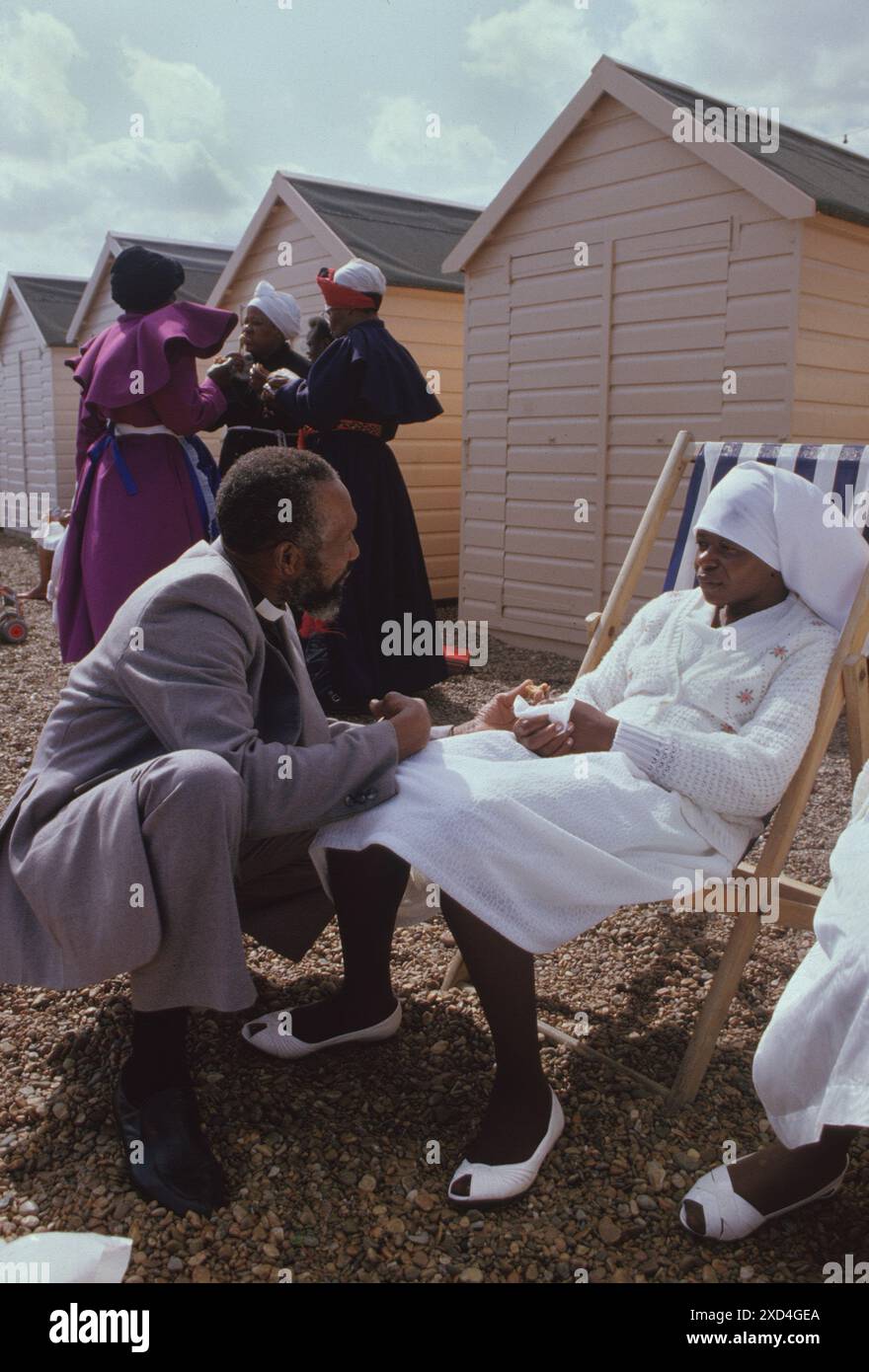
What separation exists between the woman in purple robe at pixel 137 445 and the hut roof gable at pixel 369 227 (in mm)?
4927

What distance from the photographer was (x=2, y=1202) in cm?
217

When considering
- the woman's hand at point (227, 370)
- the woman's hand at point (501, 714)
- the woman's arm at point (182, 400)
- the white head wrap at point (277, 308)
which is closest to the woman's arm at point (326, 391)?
the woman's hand at point (227, 370)

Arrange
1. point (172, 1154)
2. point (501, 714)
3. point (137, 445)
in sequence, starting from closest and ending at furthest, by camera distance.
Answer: point (172, 1154) → point (501, 714) → point (137, 445)

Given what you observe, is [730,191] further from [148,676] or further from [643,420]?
[148,676]

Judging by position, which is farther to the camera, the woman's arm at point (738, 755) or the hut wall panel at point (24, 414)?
the hut wall panel at point (24, 414)

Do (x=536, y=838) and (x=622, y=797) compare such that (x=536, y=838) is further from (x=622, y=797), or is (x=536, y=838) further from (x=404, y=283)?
(x=404, y=283)

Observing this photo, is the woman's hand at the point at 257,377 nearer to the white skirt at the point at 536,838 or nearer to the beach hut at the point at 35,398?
the white skirt at the point at 536,838

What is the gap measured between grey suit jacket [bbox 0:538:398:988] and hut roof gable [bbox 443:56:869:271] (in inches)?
187

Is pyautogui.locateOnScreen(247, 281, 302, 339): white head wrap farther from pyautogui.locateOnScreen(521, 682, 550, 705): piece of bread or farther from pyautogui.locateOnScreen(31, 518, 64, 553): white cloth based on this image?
pyautogui.locateOnScreen(31, 518, 64, 553): white cloth

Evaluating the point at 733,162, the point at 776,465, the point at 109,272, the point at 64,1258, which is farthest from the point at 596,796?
the point at 109,272

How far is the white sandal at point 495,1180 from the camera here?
2.17 meters

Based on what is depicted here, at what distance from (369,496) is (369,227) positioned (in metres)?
4.91

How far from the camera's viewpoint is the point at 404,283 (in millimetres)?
9031

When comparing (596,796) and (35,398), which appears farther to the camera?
(35,398)
